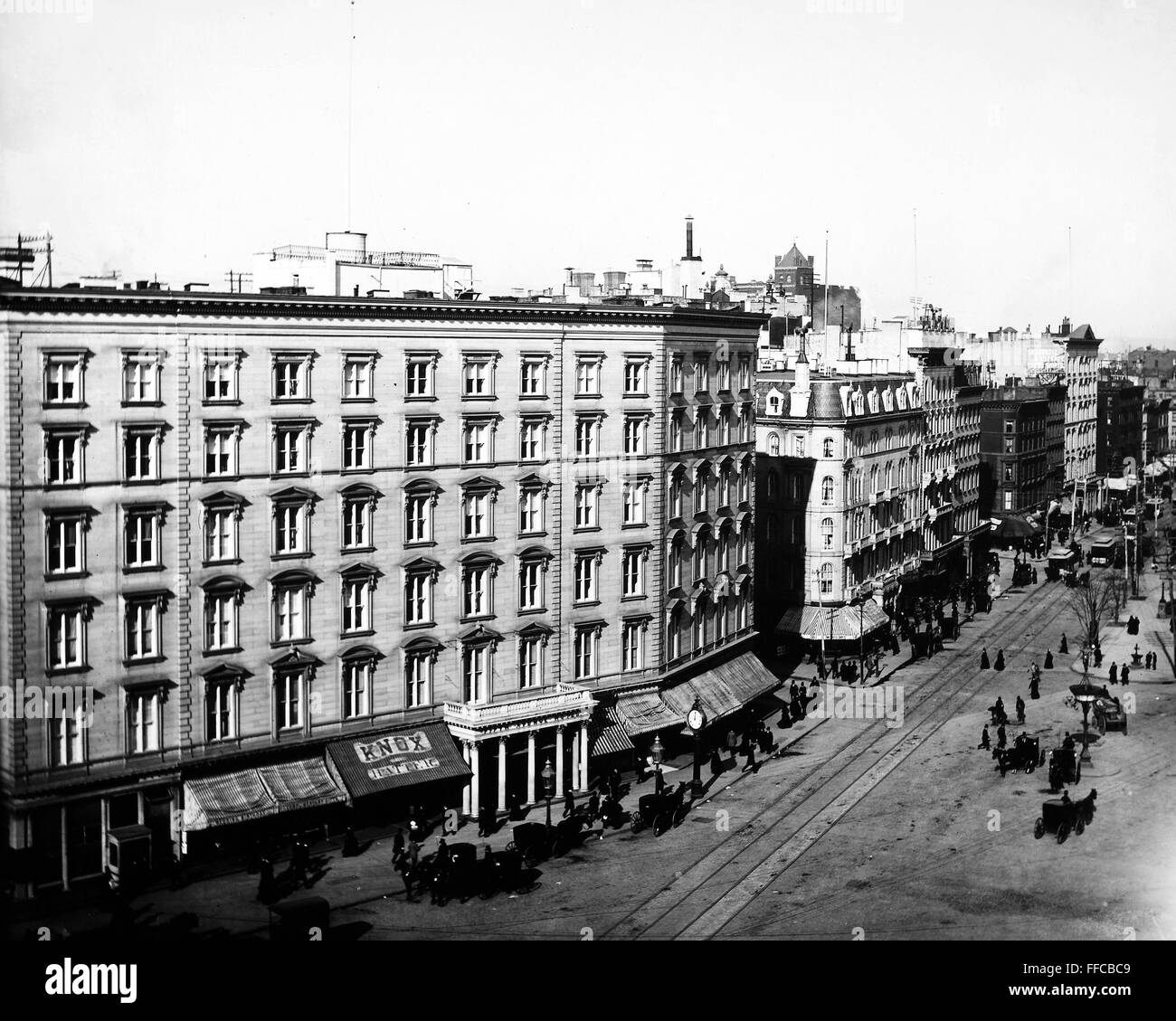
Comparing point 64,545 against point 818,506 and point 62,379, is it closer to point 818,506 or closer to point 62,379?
point 62,379

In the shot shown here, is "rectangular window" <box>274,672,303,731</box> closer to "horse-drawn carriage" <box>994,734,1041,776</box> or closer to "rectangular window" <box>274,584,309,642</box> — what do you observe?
"rectangular window" <box>274,584,309,642</box>

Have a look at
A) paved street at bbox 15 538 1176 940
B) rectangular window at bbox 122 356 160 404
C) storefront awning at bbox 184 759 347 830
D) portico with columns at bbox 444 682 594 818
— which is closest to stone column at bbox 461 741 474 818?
portico with columns at bbox 444 682 594 818

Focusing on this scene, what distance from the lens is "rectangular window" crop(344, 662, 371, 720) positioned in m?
45.2

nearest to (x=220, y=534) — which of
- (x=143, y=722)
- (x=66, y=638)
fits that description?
(x=66, y=638)

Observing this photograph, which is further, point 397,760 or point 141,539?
point 397,760

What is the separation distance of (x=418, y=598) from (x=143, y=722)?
961cm

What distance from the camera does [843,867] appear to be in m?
42.3

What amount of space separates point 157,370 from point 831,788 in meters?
25.4

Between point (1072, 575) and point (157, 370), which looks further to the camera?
point (1072, 575)

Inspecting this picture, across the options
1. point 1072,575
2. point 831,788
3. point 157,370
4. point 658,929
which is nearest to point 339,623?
point 157,370

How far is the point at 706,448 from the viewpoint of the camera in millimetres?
Answer: 57281
